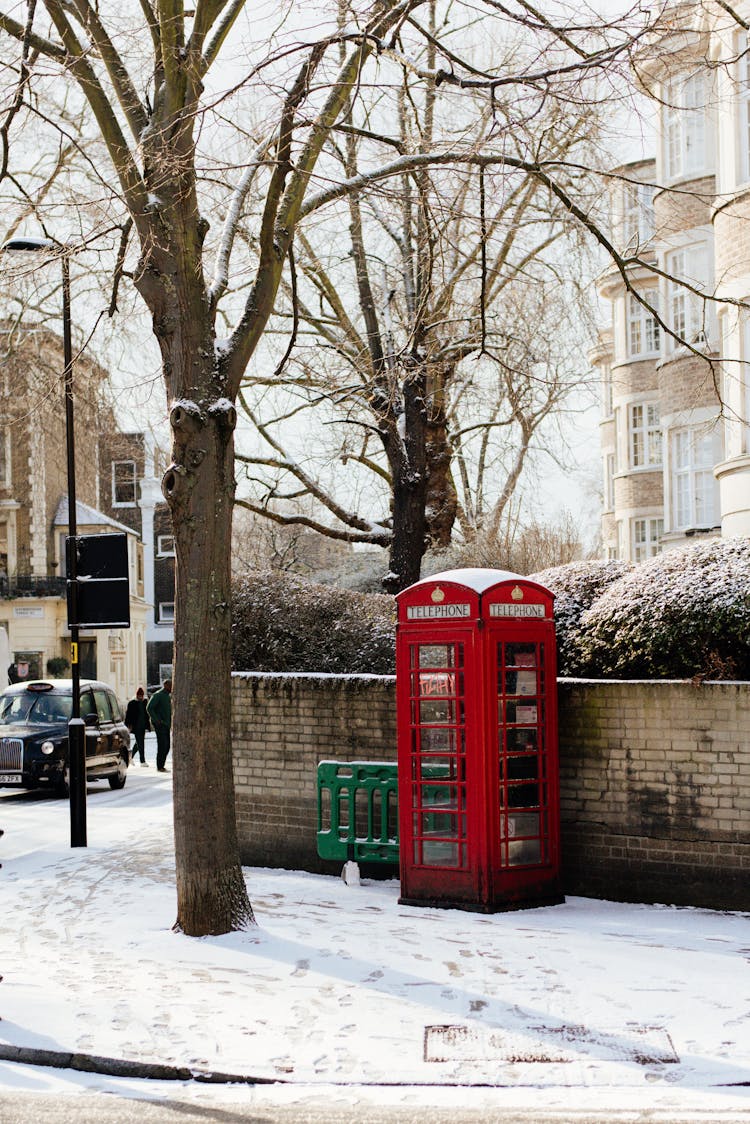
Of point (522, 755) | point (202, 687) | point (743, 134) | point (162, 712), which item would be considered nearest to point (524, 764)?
point (522, 755)

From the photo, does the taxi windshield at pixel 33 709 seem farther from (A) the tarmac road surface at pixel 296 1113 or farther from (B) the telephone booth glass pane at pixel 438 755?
(A) the tarmac road surface at pixel 296 1113

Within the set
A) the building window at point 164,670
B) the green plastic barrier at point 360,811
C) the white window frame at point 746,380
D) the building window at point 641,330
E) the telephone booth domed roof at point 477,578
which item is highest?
the building window at point 641,330

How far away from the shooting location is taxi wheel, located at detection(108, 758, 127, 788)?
2073 cm

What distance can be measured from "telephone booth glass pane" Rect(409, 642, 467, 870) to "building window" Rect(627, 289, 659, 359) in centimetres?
2264

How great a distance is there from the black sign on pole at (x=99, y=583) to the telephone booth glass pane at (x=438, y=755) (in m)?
4.44

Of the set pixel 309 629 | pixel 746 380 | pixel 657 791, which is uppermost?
pixel 746 380

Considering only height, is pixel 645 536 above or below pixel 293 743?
above

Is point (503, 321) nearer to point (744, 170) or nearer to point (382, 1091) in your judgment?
point (744, 170)

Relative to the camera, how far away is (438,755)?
933 centimetres

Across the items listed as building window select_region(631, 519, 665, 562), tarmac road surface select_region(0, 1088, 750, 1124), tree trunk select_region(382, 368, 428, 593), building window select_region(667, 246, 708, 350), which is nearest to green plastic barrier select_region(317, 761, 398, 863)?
tarmac road surface select_region(0, 1088, 750, 1124)

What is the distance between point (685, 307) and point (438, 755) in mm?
17925

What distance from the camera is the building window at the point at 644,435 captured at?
31.5 m

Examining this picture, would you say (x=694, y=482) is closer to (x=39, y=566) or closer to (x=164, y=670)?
(x=39, y=566)

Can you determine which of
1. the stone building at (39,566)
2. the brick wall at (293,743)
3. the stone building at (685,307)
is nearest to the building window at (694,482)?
the stone building at (685,307)
